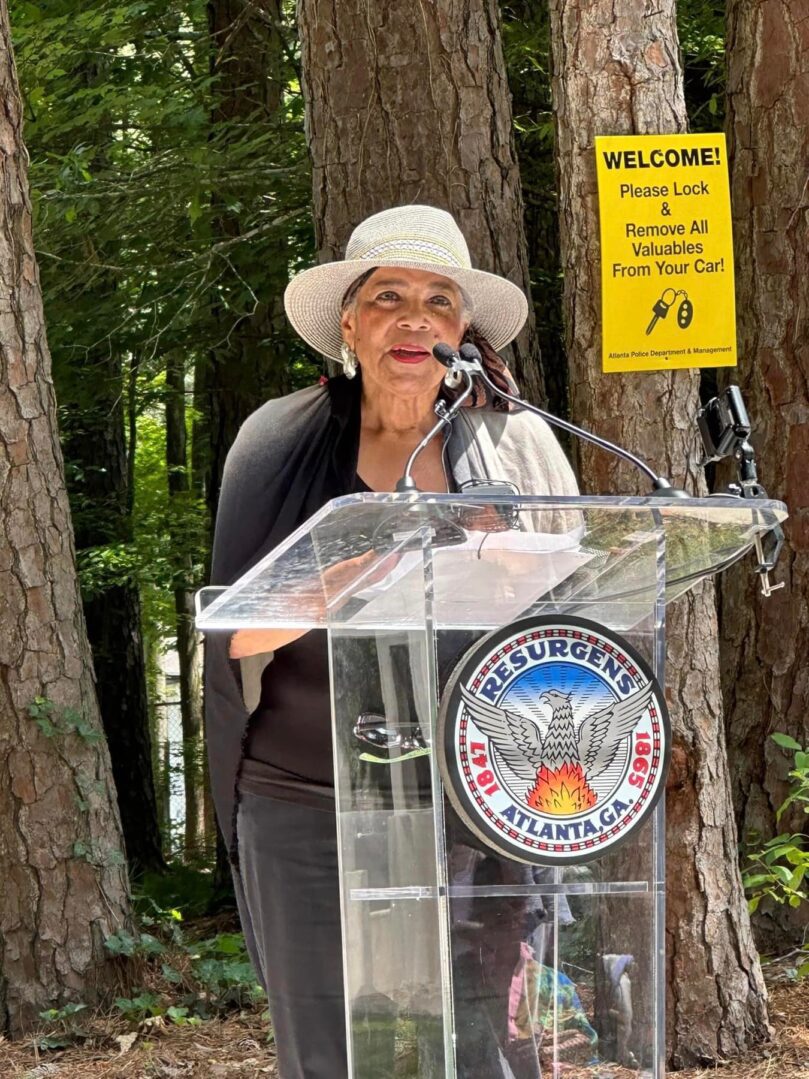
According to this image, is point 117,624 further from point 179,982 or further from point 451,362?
point 451,362

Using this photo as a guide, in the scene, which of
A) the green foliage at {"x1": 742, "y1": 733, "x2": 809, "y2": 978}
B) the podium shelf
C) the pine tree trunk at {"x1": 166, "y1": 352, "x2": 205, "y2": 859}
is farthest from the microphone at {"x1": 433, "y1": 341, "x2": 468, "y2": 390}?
the pine tree trunk at {"x1": 166, "y1": 352, "x2": 205, "y2": 859}

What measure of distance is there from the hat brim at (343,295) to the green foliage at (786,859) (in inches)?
66.7

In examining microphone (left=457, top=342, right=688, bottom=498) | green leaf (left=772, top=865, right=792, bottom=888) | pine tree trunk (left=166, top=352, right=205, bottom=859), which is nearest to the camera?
microphone (left=457, top=342, right=688, bottom=498)

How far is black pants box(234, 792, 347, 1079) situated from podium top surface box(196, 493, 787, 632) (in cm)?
63

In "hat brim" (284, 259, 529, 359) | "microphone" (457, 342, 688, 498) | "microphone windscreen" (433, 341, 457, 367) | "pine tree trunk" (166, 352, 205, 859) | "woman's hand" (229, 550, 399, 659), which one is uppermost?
"hat brim" (284, 259, 529, 359)

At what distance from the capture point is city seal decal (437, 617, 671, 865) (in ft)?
5.85

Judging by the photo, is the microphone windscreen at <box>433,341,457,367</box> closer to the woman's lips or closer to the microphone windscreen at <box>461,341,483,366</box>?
the microphone windscreen at <box>461,341,483,366</box>

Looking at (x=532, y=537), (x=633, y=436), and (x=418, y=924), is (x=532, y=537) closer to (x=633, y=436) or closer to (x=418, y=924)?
(x=418, y=924)

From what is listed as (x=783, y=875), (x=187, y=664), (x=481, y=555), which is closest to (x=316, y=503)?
(x=481, y=555)

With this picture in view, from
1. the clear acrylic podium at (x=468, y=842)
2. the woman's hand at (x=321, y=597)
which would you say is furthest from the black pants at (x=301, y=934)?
the clear acrylic podium at (x=468, y=842)

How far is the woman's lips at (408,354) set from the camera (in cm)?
253

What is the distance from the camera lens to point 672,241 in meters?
3.45

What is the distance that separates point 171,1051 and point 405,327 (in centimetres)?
258

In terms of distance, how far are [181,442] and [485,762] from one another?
11.8 m
